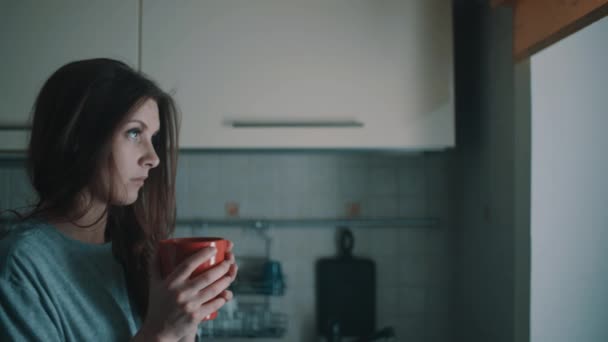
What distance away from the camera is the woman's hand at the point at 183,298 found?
1.80 feet

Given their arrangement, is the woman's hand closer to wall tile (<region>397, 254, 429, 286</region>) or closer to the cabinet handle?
the cabinet handle

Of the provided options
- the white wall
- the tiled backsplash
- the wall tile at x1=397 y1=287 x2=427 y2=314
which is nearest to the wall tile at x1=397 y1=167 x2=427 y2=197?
the tiled backsplash

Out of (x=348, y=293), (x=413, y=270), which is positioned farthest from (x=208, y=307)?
(x=413, y=270)

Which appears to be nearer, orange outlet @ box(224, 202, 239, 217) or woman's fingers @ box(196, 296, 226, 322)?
woman's fingers @ box(196, 296, 226, 322)

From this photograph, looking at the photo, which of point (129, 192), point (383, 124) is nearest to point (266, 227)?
point (383, 124)

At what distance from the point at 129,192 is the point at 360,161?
95 centimetres

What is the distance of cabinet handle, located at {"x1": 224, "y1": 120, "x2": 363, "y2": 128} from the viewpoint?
1.13 metres

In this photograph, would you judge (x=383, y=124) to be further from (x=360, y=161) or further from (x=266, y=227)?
(x=266, y=227)

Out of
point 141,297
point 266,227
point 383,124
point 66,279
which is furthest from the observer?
point 266,227

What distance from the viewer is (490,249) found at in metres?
1.19

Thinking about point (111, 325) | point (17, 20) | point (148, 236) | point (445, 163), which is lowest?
point (111, 325)

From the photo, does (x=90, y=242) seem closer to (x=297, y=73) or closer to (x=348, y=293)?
(x=297, y=73)

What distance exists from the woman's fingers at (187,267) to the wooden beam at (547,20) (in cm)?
74

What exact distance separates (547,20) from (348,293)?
1004 millimetres
